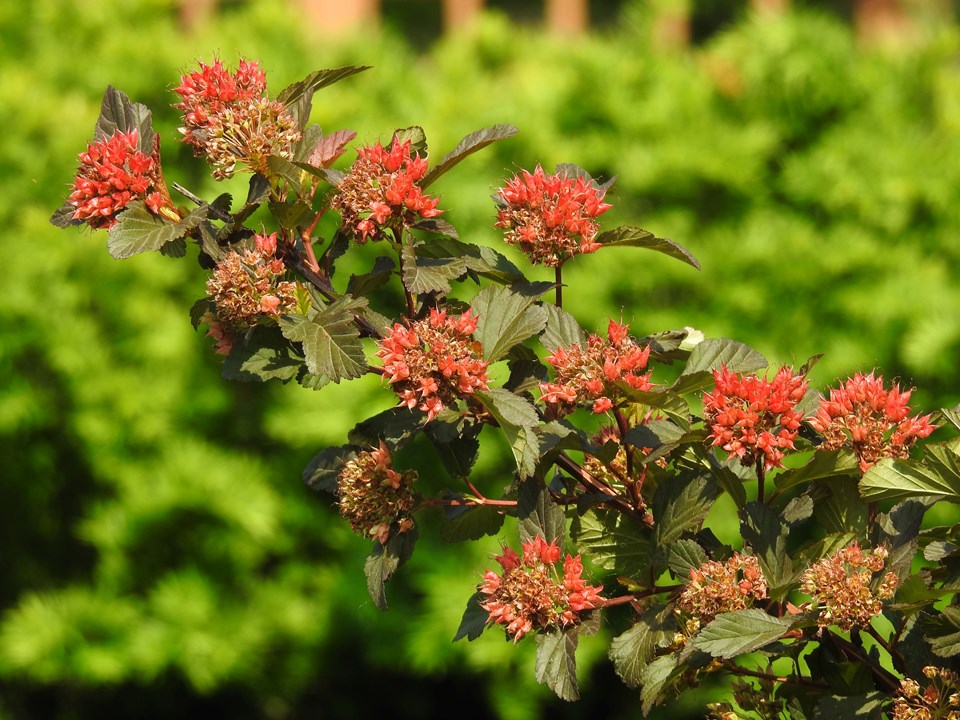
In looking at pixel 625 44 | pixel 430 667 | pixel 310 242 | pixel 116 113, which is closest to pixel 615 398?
pixel 310 242

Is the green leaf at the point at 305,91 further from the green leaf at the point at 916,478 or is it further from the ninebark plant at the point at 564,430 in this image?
the green leaf at the point at 916,478

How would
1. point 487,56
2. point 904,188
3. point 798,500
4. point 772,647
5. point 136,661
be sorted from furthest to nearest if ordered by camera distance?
point 487,56 < point 136,661 < point 904,188 < point 798,500 < point 772,647

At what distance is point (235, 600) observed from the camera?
438cm

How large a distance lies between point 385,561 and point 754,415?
0.44 m

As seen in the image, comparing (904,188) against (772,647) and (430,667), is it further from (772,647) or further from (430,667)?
(772,647)

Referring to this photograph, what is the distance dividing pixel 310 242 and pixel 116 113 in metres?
0.27

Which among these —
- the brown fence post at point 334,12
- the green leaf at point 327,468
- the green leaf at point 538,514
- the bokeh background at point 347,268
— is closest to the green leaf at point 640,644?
the green leaf at point 538,514

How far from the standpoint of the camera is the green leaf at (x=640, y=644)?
122 cm

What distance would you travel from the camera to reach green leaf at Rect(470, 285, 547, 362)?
127 cm

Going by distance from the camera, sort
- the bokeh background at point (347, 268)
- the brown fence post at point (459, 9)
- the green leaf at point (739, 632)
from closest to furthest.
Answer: the green leaf at point (739, 632), the bokeh background at point (347, 268), the brown fence post at point (459, 9)

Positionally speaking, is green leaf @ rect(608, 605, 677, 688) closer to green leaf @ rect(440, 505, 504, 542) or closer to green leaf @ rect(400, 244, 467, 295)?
green leaf @ rect(440, 505, 504, 542)

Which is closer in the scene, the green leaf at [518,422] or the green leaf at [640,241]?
the green leaf at [518,422]

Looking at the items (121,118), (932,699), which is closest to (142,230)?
(121,118)

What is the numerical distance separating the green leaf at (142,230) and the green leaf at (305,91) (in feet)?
0.53
